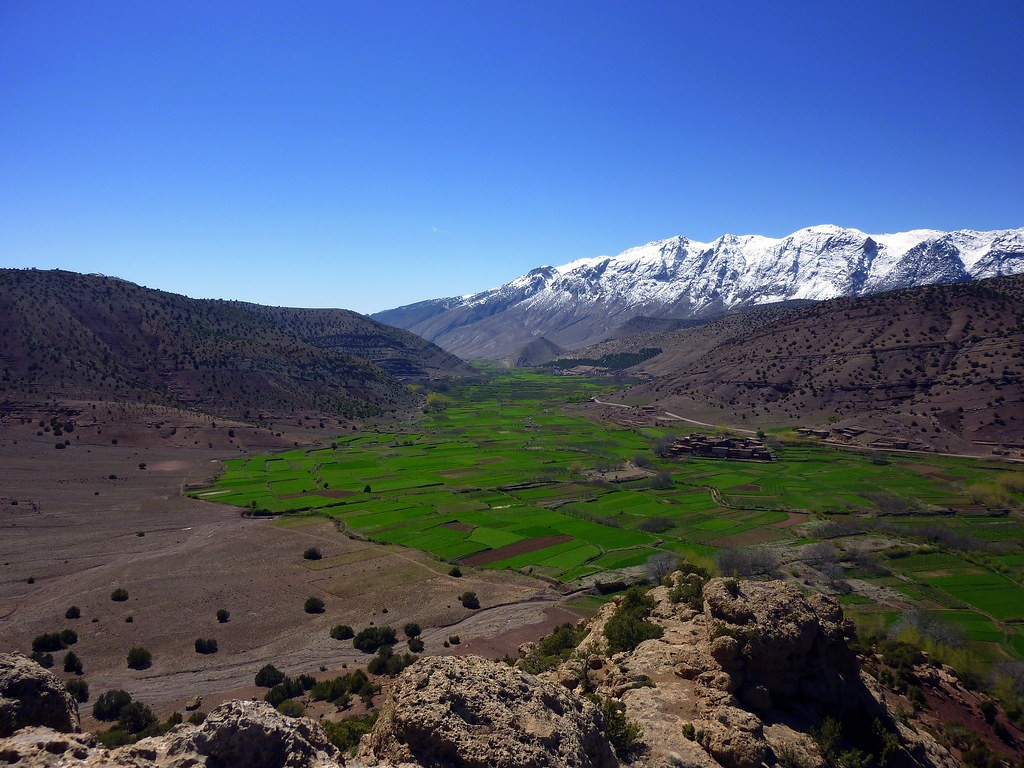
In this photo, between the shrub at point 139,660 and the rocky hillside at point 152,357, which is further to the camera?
the rocky hillside at point 152,357

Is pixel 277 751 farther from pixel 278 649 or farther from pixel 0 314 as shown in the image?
pixel 0 314

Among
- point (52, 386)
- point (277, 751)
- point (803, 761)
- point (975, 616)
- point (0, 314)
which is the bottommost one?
point (975, 616)

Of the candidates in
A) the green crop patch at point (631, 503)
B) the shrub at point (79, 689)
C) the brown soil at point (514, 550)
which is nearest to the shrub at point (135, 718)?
the shrub at point (79, 689)

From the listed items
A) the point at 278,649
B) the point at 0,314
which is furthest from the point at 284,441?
the point at 278,649

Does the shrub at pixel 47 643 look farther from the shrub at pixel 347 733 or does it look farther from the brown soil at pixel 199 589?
the shrub at pixel 347 733

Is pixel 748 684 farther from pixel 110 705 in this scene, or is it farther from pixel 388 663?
pixel 110 705

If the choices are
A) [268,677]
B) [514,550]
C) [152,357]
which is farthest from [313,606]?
[152,357]
